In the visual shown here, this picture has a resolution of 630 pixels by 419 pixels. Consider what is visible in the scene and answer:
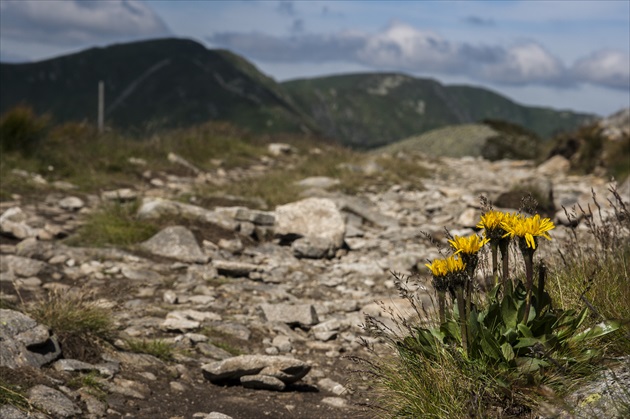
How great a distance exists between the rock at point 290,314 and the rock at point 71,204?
512 centimetres

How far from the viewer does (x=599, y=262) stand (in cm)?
432

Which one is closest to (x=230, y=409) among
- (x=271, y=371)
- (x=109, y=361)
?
(x=271, y=371)

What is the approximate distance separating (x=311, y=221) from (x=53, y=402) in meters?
6.04

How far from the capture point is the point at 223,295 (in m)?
7.28

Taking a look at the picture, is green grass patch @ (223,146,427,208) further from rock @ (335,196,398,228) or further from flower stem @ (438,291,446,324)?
flower stem @ (438,291,446,324)

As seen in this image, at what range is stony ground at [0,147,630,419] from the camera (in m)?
4.62

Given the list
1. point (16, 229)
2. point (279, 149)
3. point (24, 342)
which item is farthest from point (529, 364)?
point (279, 149)

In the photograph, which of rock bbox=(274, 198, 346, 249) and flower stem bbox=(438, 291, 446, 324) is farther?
rock bbox=(274, 198, 346, 249)

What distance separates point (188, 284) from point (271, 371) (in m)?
2.68

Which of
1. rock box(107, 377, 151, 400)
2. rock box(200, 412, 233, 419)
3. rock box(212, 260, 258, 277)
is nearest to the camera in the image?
rock box(200, 412, 233, 419)

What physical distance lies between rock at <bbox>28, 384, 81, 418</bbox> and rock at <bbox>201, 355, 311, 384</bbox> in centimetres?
114

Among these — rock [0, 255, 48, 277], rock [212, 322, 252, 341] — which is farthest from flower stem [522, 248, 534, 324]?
rock [0, 255, 48, 277]

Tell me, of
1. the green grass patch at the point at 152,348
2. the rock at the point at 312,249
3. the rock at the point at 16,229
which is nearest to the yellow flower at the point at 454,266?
the green grass patch at the point at 152,348

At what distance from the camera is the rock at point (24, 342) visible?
14.6 ft
